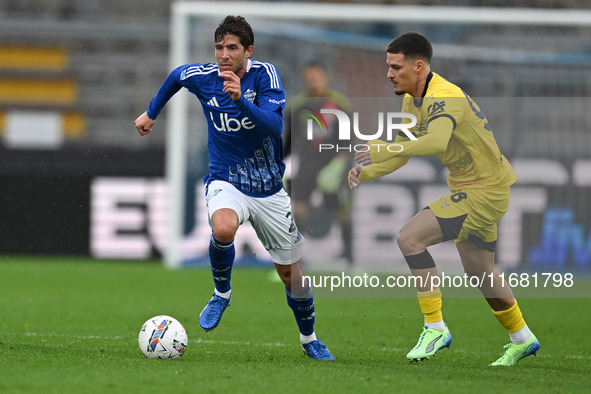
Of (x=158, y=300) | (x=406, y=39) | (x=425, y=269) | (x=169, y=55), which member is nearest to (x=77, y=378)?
(x=425, y=269)

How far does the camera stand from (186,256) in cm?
1198

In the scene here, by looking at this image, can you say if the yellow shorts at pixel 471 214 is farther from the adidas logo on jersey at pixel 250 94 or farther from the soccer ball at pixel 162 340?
the soccer ball at pixel 162 340

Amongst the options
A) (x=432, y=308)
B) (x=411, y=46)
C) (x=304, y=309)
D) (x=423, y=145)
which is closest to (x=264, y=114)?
(x=423, y=145)

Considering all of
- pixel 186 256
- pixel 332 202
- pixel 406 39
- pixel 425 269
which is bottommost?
pixel 186 256

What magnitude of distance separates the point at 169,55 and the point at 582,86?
7.69 meters

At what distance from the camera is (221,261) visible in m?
5.80

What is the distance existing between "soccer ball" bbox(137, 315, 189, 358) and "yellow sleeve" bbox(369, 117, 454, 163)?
1529 mm

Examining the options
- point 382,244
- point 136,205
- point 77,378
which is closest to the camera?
point 77,378

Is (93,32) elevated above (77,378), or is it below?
above

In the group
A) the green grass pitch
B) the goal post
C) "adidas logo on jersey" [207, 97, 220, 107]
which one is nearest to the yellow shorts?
the green grass pitch

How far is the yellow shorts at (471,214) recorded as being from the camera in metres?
5.65

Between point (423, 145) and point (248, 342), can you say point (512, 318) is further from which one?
point (248, 342)

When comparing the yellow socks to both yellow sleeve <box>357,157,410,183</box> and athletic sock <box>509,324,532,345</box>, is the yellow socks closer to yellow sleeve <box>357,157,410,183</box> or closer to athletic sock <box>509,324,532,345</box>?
athletic sock <box>509,324,532,345</box>

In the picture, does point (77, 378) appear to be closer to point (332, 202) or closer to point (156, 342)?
point (156, 342)
